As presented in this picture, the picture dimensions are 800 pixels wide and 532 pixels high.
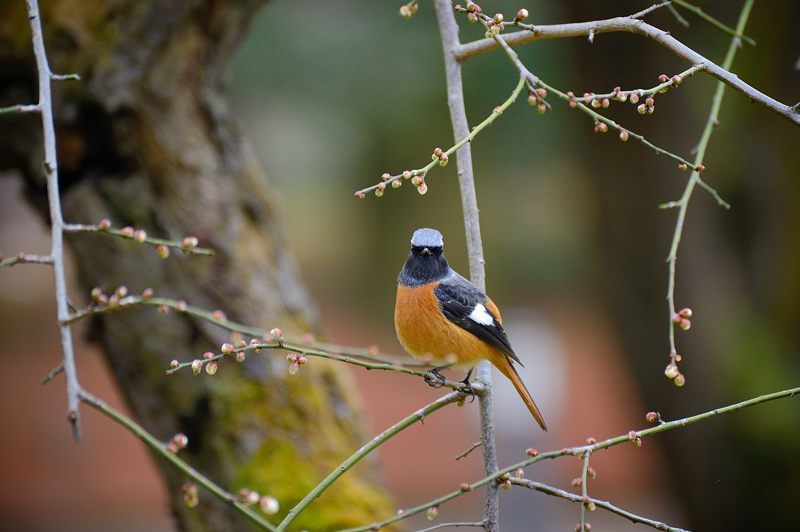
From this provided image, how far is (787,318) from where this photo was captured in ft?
14.3

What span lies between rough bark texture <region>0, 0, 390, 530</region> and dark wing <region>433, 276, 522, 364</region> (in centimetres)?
99

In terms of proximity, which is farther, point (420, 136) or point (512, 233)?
point (512, 233)

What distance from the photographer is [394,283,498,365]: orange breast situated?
7.89ft

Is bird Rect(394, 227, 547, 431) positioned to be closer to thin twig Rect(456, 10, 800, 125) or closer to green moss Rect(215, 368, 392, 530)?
thin twig Rect(456, 10, 800, 125)

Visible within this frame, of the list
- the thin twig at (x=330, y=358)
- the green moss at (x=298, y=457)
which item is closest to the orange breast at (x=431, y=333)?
the thin twig at (x=330, y=358)

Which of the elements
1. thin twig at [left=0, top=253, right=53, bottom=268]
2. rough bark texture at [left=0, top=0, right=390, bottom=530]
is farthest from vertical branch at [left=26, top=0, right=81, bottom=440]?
rough bark texture at [left=0, top=0, right=390, bottom=530]

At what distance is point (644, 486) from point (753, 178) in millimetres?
5975

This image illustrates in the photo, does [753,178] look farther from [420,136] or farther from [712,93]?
[420,136]

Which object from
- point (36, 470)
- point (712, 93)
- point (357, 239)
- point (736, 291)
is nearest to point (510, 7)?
point (712, 93)

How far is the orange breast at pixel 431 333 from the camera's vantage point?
2406 millimetres

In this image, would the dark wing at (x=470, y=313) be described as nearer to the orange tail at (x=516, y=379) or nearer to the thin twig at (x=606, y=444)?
the orange tail at (x=516, y=379)

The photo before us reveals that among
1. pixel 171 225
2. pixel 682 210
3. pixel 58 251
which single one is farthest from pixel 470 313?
pixel 171 225

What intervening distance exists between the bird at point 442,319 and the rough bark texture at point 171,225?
949 mm

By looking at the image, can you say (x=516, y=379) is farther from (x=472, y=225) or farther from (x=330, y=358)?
(x=330, y=358)
